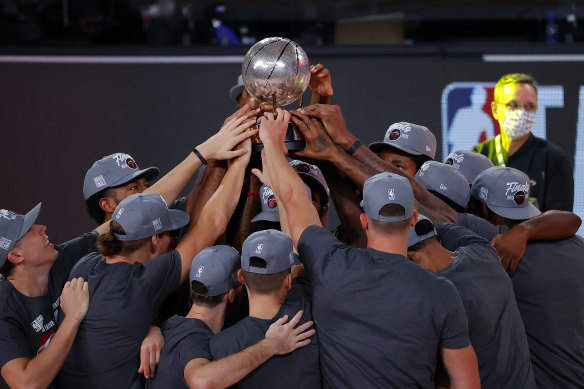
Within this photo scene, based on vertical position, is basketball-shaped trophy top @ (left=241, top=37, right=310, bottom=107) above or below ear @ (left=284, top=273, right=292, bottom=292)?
above

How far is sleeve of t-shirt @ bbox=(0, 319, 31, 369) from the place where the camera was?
9.28ft

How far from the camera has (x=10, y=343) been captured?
9.39ft

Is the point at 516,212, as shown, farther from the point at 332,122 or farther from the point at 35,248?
the point at 35,248

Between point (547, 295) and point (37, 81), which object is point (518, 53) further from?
point (37, 81)

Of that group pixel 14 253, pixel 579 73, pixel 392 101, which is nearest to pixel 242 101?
pixel 14 253

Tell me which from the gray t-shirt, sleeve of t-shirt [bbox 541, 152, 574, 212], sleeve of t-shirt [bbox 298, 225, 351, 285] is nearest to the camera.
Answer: sleeve of t-shirt [bbox 298, 225, 351, 285]

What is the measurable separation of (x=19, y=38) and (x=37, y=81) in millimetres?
463

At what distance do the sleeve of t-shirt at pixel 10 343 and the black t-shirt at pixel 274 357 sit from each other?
32.8 inches

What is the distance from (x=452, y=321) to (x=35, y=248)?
1.85 meters

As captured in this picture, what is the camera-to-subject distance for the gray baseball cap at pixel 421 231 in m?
2.85

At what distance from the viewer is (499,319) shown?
9.30ft

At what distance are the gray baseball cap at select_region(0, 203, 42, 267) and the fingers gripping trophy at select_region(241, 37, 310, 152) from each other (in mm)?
1207

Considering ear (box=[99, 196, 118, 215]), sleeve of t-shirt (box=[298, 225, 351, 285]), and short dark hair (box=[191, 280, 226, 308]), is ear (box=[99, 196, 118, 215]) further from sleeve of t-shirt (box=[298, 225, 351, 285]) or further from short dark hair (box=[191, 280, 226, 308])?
sleeve of t-shirt (box=[298, 225, 351, 285])

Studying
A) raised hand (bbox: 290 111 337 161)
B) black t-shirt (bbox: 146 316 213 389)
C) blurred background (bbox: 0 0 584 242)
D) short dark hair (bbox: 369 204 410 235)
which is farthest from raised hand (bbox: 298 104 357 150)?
blurred background (bbox: 0 0 584 242)
